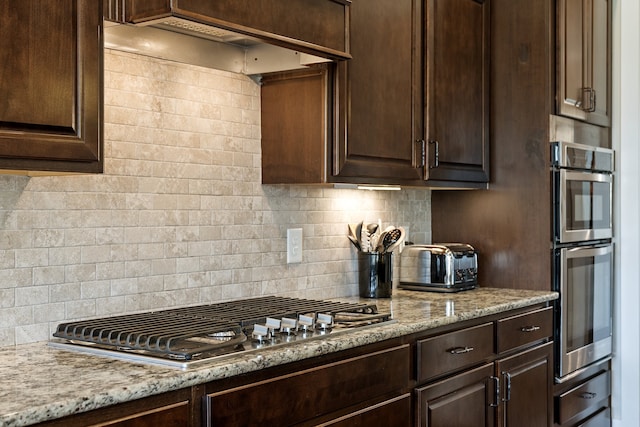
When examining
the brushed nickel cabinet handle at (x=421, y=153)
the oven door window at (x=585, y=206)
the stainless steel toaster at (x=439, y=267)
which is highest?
the brushed nickel cabinet handle at (x=421, y=153)

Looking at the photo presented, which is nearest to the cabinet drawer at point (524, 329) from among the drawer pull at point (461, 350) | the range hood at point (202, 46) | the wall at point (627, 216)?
the drawer pull at point (461, 350)

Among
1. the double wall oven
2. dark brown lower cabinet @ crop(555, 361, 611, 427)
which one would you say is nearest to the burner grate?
the double wall oven

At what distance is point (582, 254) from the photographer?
354 cm

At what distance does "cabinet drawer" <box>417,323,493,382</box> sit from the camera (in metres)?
2.50

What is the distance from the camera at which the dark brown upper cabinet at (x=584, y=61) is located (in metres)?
3.47

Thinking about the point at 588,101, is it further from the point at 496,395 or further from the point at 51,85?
the point at 51,85

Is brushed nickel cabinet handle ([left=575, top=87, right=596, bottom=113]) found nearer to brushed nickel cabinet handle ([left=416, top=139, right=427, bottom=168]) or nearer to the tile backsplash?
brushed nickel cabinet handle ([left=416, top=139, right=427, bottom=168])

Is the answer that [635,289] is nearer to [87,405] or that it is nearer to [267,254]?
[267,254]

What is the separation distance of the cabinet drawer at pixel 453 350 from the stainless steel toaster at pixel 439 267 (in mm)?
466

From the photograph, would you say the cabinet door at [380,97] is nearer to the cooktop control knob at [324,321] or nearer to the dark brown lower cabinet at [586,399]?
the cooktop control knob at [324,321]

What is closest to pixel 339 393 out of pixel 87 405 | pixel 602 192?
pixel 87 405

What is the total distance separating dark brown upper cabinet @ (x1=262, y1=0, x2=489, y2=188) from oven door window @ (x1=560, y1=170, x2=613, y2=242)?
421 millimetres

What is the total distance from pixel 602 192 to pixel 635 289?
53 cm

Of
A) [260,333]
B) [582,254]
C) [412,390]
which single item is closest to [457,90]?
[582,254]
